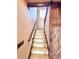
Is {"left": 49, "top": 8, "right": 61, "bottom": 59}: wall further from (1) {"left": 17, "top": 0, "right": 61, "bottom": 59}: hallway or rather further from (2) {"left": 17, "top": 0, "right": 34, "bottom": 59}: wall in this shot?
(2) {"left": 17, "top": 0, "right": 34, "bottom": 59}: wall

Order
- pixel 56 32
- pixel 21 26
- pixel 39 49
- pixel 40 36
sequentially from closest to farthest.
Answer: pixel 21 26 < pixel 56 32 < pixel 39 49 < pixel 40 36

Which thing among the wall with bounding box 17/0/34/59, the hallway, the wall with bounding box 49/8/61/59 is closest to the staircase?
the hallway

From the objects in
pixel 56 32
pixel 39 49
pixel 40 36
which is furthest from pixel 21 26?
pixel 40 36

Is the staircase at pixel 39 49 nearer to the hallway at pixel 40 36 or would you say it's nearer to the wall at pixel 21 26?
the hallway at pixel 40 36

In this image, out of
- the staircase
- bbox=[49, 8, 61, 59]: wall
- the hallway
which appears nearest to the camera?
the hallway

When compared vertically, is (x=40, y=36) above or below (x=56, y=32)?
below

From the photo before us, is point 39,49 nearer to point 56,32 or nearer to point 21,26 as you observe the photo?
point 56,32

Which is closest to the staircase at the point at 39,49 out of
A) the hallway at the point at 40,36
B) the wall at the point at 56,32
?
the hallway at the point at 40,36

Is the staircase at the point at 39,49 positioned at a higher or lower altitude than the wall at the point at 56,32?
lower
